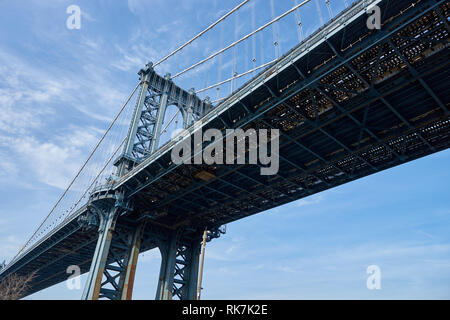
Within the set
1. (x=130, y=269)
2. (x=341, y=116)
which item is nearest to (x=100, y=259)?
(x=130, y=269)

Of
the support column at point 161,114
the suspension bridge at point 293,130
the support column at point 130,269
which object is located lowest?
the support column at point 130,269

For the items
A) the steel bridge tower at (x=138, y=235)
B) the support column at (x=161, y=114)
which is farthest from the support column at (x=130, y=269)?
the support column at (x=161, y=114)

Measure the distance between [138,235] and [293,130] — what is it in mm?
19508

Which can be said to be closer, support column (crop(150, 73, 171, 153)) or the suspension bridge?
the suspension bridge

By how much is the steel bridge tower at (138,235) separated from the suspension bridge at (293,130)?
0.11m

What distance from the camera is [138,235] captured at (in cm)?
3141

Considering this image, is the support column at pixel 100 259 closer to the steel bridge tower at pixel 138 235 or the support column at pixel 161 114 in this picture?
the steel bridge tower at pixel 138 235

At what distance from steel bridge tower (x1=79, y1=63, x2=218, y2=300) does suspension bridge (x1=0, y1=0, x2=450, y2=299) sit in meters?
0.11

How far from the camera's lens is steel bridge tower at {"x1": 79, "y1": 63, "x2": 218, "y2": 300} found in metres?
28.7

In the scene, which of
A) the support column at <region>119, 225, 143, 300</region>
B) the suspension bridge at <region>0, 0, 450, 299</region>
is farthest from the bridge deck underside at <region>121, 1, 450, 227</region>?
the support column at <region>119, 225, 143, 300</region>

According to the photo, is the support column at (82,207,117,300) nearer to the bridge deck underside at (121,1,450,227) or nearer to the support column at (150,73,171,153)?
the bridge deck underside at (121,1,450,227)

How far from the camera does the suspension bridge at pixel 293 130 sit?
48.3 feet

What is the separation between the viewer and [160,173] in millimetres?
26125
